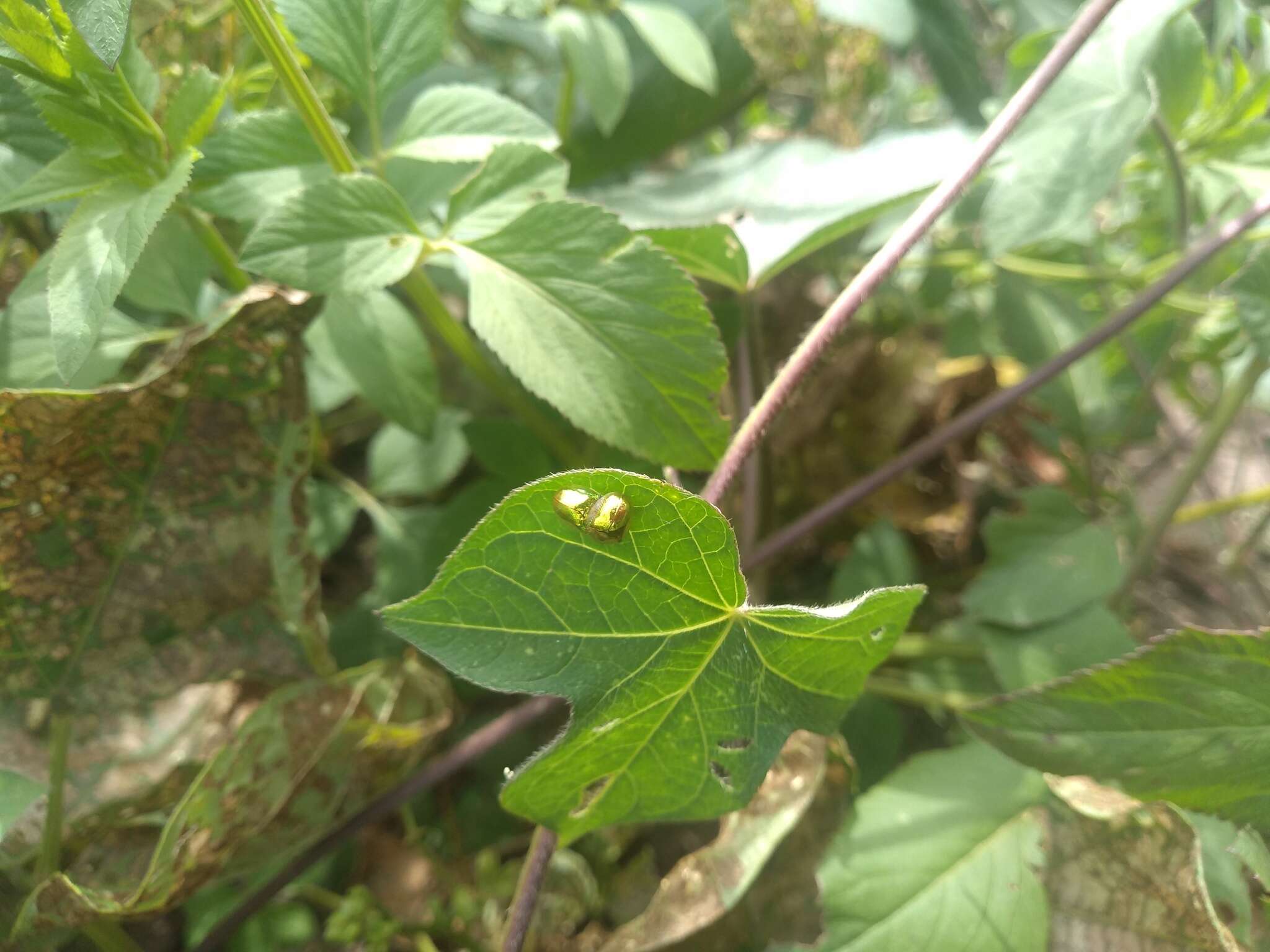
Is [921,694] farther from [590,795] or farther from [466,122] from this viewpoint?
[466,122]

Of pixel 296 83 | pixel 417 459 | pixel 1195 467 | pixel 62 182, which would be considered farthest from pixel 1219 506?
pixel 62 182

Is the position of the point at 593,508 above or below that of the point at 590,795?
above

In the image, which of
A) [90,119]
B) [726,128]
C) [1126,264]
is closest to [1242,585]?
[1126,264]

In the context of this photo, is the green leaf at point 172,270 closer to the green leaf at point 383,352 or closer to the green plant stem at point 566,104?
the green leaf at point 383,352

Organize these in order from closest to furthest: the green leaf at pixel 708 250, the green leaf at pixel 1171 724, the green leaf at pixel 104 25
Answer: the green leaf at pixel 104 25 → the green leaf at pixel 1171 724 → the green leaf at pixel 708 250

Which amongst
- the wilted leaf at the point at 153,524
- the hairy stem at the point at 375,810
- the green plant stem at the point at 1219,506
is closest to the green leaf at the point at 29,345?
the wilted leaf at the point at 153,524

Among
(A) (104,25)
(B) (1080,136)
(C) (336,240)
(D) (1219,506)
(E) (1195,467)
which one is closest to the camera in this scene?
(A) (104,25)
